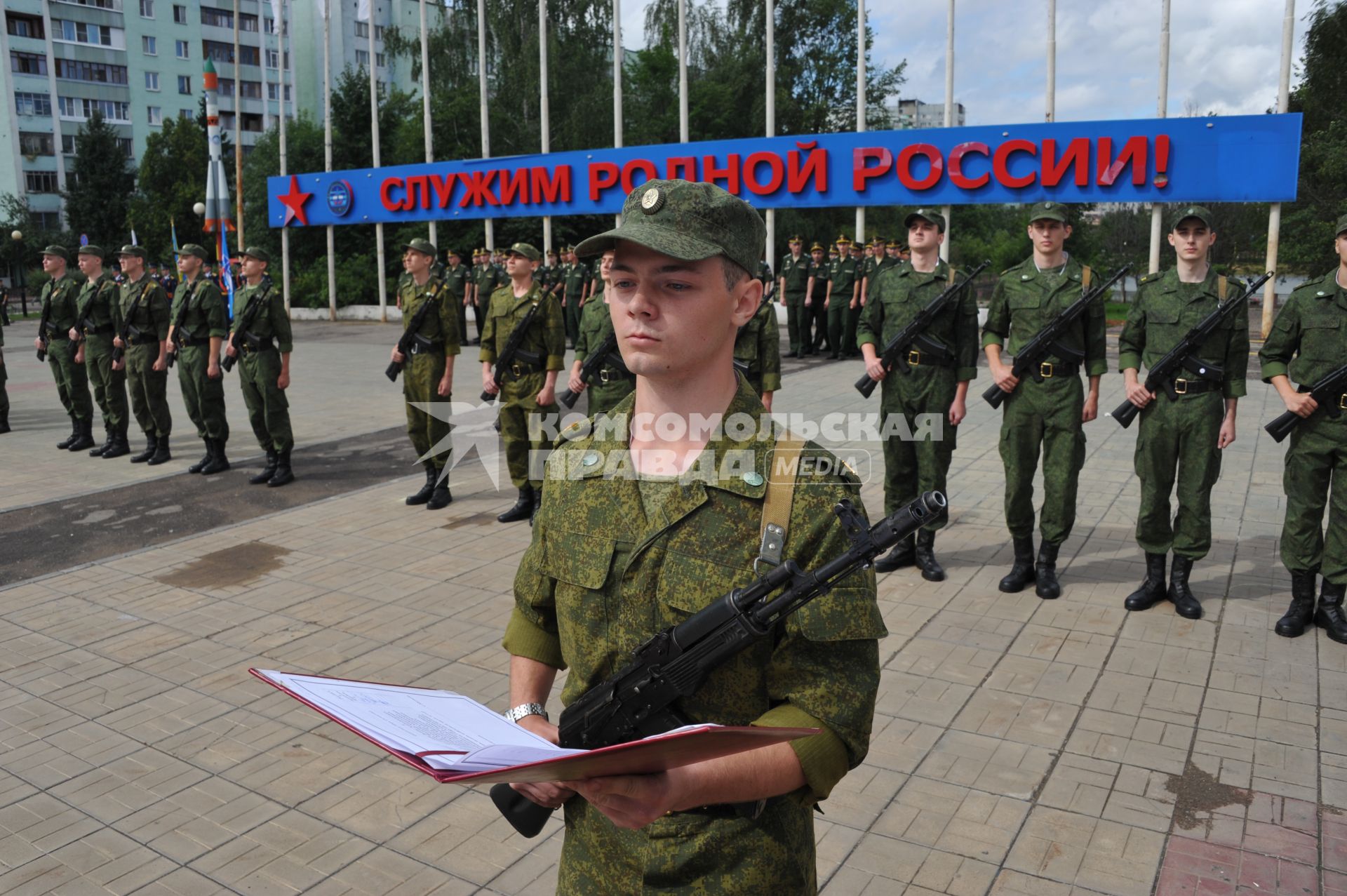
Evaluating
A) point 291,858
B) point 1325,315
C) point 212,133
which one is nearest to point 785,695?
point 291,858

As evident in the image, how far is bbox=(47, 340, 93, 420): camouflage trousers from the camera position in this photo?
437 inches

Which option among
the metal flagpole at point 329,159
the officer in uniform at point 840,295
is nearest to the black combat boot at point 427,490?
the officer in uniform at point 840,295

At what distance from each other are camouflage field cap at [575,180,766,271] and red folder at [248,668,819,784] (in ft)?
2.37

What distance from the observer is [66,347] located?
11359mm

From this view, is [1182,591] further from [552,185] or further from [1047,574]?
[552,185]

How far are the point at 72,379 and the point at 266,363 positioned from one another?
3.66 meters

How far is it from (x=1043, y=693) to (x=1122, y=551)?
2.48 metres

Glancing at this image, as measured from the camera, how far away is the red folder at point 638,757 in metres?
1.20

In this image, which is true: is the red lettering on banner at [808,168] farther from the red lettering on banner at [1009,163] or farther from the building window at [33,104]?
the building window at [33,104]

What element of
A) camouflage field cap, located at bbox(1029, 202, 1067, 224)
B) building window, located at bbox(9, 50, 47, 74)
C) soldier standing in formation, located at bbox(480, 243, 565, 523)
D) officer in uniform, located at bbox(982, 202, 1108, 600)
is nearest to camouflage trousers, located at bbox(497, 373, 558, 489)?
soldier standing in formation, located at bbox(480, 243, 565, 523)

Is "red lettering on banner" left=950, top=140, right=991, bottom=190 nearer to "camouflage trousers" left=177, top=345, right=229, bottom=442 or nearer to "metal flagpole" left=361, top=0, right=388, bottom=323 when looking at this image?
"camouflage trousers" left=177, top=345, right=229, bottom=442

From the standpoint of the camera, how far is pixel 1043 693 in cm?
455

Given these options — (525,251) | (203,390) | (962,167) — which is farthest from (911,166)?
(203,390)

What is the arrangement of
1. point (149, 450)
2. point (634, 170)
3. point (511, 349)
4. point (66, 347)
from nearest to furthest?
1. point (511, 349)
2. point (149, 450)
3. point (66, 347)
4. point (634, 170)
